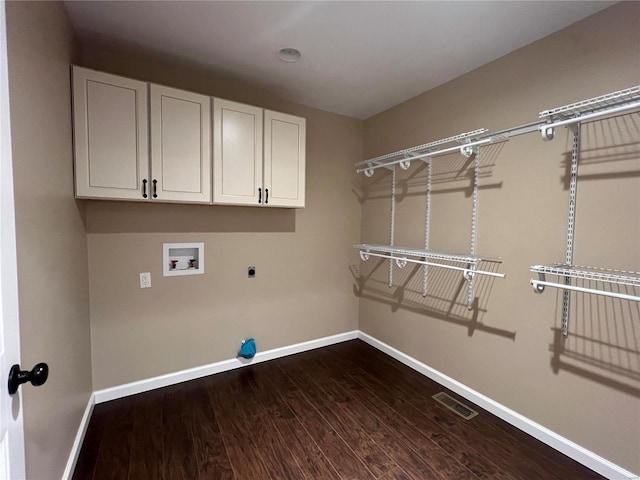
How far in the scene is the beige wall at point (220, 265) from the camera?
2246mm

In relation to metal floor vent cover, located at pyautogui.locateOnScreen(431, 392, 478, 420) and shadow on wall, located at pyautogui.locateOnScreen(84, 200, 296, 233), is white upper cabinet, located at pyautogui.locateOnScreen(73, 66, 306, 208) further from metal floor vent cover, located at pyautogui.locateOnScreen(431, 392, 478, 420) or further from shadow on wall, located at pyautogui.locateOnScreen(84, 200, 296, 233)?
metal floor vent cover, located at pyautogui.locateOnScreen(431, 392, 478, 420)

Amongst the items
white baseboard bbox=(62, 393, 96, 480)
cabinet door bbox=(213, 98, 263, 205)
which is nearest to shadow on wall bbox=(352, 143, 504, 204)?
cabinet door bbox=(213, 98, 263, 205)

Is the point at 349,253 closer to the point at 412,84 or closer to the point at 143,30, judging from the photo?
the point at 412,84

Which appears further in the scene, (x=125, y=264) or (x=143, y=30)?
(x=125, y=264)

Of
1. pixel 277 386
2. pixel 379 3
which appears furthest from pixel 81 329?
pixel 379 3

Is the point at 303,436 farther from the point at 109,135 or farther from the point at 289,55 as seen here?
the point at 289,55

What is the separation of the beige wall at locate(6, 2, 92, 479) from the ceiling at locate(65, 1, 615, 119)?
1.52ft

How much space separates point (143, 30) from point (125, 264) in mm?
1642

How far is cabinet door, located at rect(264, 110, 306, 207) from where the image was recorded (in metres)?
2.54

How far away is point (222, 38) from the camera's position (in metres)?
1.99

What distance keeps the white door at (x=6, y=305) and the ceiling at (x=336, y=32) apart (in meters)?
1.25

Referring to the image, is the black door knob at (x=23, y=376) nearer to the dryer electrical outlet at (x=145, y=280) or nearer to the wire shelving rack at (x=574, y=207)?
the dryer electrical outlet at (x=145, y=280)

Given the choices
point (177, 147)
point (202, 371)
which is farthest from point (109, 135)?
point (202, 371)

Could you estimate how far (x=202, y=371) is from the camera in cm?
264
